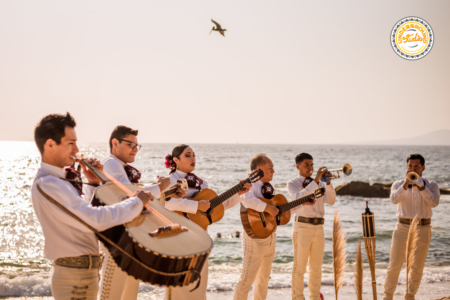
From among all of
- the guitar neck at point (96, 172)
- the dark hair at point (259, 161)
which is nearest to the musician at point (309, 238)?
the dark hair at point (259, 161)

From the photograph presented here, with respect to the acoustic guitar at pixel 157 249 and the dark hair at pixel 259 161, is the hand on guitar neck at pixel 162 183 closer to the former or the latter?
the acoustic guitar at pixel 157 249

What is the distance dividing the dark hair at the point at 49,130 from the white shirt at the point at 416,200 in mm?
5080

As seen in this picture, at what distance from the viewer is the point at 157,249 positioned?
246 cm

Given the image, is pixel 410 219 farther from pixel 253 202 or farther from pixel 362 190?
pixel 362 190

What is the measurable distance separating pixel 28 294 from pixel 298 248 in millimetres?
5077

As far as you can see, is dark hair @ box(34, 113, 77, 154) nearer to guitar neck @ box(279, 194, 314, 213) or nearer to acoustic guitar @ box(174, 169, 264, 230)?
acoustic guitar @ box(174, 169, 264, 230)

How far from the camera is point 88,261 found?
271cm

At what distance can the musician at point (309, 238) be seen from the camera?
18.6ft

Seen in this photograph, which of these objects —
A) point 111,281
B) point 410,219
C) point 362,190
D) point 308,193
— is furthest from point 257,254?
point 362,190

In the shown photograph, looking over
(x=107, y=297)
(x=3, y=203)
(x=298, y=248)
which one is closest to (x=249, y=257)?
(x=298, y=248)

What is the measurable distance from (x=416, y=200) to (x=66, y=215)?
17.2 ft

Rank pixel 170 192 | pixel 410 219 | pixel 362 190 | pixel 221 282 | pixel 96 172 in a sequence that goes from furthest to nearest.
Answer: pixel 362 190, pixel 221 282, pixel 410 219, pixel 170 192, pixel 96 172

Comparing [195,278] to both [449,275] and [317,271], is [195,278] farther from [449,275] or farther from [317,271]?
[449,275]

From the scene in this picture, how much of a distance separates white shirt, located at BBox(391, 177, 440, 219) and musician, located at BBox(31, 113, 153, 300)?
4.65m
